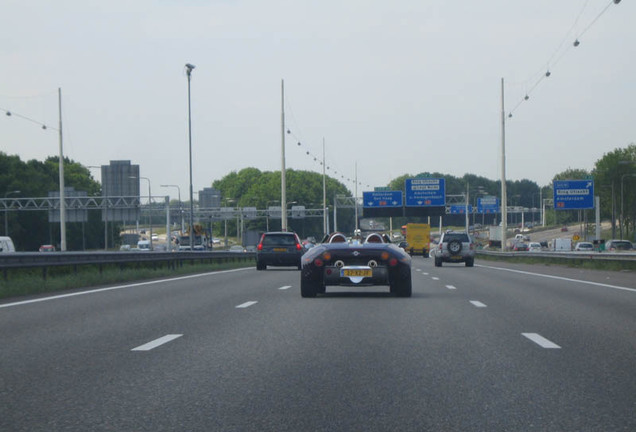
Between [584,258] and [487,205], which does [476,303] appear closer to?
[584,258]

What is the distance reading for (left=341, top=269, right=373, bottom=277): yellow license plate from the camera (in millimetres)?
16594

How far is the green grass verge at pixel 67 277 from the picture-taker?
19.5 m

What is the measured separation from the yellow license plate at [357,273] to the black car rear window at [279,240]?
19122mm

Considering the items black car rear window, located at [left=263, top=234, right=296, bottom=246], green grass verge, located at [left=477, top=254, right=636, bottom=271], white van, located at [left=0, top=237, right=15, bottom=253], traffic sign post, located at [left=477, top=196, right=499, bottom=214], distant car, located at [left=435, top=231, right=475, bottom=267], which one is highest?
traffic sign post, located at [left=477, top=196, right=499, bottom=214]

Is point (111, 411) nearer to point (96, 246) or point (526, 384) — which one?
point (526, 384)

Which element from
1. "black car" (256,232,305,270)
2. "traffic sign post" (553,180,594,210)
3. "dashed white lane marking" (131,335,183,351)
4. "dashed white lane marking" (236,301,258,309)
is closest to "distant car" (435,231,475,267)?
"black car" (256,232,305,270)

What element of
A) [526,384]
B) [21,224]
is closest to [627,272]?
[526,384]

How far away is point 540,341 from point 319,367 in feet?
9.67

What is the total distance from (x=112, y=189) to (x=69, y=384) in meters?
77.9

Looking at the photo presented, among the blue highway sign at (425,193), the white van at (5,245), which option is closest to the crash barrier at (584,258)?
the white van at (5,245)

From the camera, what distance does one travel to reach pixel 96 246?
118 m

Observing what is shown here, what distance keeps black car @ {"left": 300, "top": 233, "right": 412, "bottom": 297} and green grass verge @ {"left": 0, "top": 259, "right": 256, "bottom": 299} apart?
6102 millimetres

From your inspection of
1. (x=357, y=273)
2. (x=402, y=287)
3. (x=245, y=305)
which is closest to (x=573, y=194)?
(x=402, y=287)

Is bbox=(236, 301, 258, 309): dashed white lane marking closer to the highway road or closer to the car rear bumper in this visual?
the highway road
